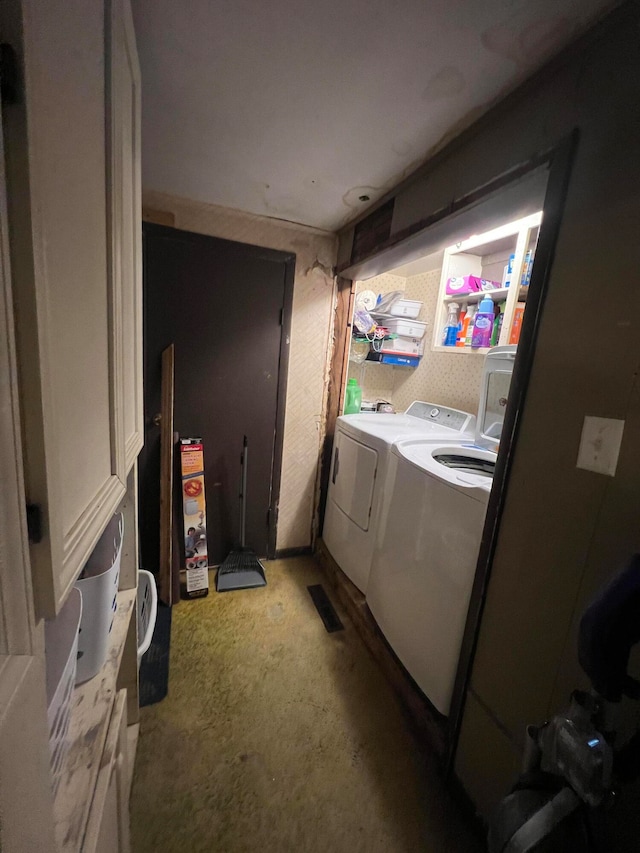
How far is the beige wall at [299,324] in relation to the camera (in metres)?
1.94

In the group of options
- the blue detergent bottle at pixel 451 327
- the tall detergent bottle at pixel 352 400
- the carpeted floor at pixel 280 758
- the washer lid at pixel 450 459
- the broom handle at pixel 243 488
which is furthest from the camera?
the tall detergent bottle at pixel 352 400

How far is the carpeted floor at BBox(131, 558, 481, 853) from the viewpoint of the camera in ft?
3.46

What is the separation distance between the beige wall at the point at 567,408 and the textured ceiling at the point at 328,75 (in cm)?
14

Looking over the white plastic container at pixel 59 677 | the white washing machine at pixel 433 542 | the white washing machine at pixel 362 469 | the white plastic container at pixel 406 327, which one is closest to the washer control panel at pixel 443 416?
the white washing machine at pixel 362 469

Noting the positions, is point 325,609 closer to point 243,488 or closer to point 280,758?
point 280,758

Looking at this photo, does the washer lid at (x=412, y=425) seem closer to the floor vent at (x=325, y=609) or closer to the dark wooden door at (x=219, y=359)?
the dark wooden door at (x=219, y=359)

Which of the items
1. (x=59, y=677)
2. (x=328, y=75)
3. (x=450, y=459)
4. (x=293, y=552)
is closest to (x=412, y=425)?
(x=450, y=459)

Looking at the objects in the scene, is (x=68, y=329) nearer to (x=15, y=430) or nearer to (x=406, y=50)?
(x=15, y=430)

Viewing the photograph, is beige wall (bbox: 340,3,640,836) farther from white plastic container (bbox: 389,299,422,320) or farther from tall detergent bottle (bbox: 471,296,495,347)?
white plastic container (bbox: 389,299,422,320)

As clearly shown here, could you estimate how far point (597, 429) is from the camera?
2.66 ft

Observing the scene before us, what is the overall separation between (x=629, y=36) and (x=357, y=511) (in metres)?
1.96

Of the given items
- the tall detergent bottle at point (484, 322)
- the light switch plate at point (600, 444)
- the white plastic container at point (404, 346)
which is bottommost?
the light switch plate at point (600, 444)

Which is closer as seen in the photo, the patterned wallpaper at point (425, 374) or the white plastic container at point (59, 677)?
the white plastic container at point (59, 677)

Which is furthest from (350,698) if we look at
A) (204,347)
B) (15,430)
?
(204,347)
